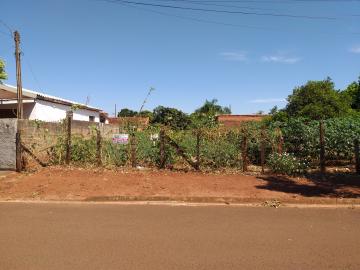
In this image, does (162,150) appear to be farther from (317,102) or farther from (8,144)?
(317,102)

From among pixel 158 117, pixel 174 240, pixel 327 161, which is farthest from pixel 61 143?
pixel 158 117

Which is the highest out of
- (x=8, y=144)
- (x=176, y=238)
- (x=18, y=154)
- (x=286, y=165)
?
(x=8, y=144)

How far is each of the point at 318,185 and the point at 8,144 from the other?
9.07m

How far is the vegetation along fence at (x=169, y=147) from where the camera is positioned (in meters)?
12.0

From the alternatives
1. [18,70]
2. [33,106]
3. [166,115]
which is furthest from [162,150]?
[166,115]

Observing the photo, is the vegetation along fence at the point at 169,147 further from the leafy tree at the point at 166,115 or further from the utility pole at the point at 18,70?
the leafy tree at the point at 166,115

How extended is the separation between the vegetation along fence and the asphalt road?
4.04m

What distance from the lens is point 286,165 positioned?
37.8 feet

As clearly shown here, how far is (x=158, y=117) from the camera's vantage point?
112ft

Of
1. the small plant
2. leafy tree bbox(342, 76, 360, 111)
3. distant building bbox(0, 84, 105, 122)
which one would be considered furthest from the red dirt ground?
leafy tree bbox(342, 76, 360, 111)

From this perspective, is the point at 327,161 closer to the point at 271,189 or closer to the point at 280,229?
the point at 271,189

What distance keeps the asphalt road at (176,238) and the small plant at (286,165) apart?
11.8ft

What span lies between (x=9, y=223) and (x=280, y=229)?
14.7 feet

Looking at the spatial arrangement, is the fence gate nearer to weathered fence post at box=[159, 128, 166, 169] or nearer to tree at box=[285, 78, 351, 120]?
weathered fence post at box=[159, 128, 166, 169]
